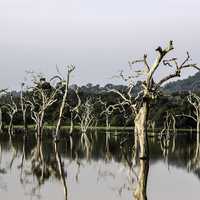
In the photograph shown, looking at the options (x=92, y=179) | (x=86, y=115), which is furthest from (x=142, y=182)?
(x=86, y=115)

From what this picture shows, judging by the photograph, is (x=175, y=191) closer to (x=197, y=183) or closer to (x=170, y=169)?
(x=197, y=183)

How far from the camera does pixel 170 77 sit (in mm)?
29641

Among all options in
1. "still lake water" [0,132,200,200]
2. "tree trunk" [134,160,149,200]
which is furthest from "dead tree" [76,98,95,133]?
"tree trunk" [134,160,149,200]

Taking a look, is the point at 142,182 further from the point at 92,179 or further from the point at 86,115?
the point at 86,115

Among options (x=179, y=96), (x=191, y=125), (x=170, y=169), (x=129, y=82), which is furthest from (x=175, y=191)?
(x=179, y=96)

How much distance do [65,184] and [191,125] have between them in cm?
8833

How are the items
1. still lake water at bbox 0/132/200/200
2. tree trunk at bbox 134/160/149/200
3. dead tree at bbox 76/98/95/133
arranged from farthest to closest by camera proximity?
1. dead tree at bbox 76/98/95/133
2. still lake water at bbox 0/132/200/200
3. tree trunk at bbox 134/160/149/200

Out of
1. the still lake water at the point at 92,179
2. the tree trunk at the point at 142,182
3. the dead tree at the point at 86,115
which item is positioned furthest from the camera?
the dead tree at the point at 86,115

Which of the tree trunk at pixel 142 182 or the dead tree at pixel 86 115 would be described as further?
the dead tree at pixel 86 115

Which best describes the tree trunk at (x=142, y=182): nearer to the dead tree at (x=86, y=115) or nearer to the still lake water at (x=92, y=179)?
the still lake water at (x=92, y=179)

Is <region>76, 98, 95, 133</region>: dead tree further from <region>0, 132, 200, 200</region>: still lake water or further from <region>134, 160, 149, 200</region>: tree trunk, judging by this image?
<region>134, 160, 149, 200</region>: tree trunk

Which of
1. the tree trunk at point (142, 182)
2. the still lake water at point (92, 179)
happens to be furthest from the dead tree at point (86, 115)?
the tree trunk at point (142, 182)

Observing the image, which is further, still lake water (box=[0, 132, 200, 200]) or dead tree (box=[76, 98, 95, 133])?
dead tree (box=[76, 98, 95, 133])

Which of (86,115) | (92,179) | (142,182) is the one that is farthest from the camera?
(86,115)
